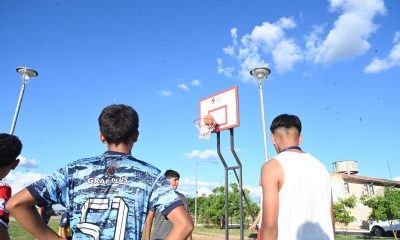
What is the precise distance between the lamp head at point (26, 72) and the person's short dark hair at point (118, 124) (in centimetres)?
1319

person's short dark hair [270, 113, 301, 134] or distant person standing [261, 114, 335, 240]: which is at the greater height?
person's short dark hair [270, 113, 301, 134]

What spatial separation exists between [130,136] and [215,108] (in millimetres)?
8425

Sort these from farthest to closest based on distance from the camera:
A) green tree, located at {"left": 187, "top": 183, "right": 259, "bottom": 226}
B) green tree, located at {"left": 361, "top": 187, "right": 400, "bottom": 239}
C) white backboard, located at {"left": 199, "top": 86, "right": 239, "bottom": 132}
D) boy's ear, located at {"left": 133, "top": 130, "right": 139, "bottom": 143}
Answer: green tree, located at {"left": 187, "top": 183, "right": 259, "bottom": 226}, green tree, located at {"left": 361, "top": 187, "right": 400, "bottom": 239}, white backboard, located at {"left": 199, "top": 86, "right": 239, "bottom": 132}, boy's ear, located at {"left": 133, "top": 130, "right": 139, "bottom": 143}

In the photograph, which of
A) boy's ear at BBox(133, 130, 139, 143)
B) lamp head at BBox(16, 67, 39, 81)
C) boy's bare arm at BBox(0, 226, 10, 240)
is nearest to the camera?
boy's ear at BBox(133, 130, 139, 143)

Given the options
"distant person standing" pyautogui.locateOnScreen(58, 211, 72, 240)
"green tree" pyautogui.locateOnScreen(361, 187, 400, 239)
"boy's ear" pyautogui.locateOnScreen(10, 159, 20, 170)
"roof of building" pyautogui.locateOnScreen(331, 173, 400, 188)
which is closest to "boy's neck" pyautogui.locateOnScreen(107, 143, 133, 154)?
"distant person standing" pyautogui.locateOnScreen(58, 211, 72, 240)

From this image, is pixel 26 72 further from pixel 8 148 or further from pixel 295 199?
pixel 295 199

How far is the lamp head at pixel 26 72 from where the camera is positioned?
45.7 ft

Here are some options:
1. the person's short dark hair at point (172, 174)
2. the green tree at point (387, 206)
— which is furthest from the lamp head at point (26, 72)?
the green tree at point (387, 206)

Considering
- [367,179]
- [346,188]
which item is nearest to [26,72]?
[346,188]

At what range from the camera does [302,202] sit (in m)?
2.93

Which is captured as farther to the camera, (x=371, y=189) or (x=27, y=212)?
(x=371, y=189)

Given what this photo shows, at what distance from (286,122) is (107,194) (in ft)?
5.87

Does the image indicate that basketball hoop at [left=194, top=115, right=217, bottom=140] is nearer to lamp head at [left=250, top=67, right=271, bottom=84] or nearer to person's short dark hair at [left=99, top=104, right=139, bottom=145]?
lamp head at [left=250, top=67, right=271, bottom=84]

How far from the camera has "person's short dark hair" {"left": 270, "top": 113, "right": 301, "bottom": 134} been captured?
10.7 ft
